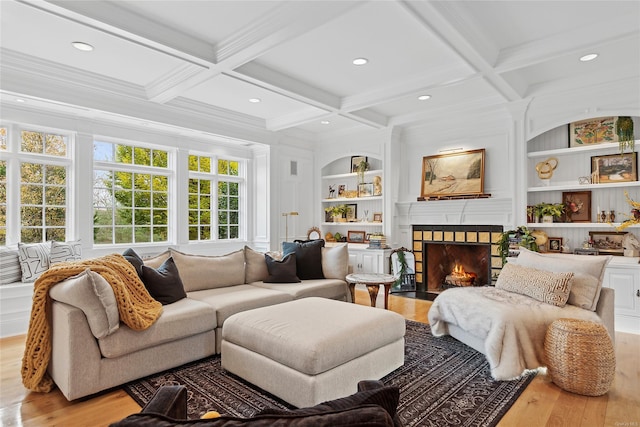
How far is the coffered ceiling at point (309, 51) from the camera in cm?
275

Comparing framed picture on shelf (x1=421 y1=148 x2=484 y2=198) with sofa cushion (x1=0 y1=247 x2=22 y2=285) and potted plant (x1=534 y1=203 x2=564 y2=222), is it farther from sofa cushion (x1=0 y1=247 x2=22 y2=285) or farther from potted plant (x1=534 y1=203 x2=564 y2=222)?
sofa cushion (x1=0 y1=247 x2=22 y2=285)

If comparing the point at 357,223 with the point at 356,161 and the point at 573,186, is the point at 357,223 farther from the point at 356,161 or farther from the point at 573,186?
the point at 573,186

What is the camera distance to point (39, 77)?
3.71 m

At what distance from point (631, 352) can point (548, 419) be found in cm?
175

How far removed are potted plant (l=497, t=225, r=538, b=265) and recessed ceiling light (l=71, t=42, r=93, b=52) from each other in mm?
4763

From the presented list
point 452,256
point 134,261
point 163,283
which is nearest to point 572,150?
point 452,256

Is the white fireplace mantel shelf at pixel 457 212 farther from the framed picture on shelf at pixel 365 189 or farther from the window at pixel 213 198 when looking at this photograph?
the window at pixel 213 198

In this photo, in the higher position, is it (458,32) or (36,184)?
(458,32)

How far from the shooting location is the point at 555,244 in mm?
4543

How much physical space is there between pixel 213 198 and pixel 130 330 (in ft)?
12.5

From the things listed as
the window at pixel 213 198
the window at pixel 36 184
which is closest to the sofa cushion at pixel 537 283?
the window at pixel 213 198

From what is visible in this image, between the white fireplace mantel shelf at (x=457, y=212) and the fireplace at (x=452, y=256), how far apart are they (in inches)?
3.6

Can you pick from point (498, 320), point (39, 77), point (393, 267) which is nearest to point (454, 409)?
point (498, 320)

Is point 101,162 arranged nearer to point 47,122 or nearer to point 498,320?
point 47,122
